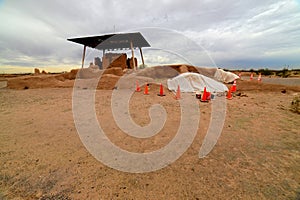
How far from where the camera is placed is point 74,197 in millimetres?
1620

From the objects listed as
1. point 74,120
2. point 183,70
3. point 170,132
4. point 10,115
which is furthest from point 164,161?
point 183,70

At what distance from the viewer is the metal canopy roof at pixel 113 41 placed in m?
16.1

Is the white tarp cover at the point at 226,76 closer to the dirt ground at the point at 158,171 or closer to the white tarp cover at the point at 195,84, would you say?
the white tarp cover at the point at 195,84

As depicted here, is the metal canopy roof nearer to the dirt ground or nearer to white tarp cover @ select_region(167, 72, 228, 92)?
white tarp cover @ select_region(167, 72, 228, 92)

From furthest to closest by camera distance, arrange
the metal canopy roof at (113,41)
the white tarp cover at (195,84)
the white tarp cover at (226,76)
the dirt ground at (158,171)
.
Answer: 1. the metal canopy roof at (113,41)
2. the white tarp cover at (226,76)
3. the white tarp cover at (195,84)
4. the dirt ground at (158,171)

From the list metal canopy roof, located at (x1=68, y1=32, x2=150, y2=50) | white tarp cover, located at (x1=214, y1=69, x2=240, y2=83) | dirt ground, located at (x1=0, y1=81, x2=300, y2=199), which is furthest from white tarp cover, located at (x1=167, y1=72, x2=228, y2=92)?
metal canopy roof, located at (x1=68, y1=32, x2=150, y2=50)

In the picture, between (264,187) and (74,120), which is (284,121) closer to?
(264,187)

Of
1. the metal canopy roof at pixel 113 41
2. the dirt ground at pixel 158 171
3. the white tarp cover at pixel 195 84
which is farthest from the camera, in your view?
the metal canopy roof at pixel 113 41

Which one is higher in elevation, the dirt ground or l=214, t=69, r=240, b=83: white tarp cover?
l=214, t=69, r=240, b=83: white tarp cover

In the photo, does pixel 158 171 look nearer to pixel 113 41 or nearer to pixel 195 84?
pixel 195 84

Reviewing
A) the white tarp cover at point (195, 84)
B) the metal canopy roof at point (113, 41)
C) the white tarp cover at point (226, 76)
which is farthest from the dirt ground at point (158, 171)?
the metal canopy roof at point (113, 41)

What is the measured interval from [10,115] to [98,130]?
3.36 metres

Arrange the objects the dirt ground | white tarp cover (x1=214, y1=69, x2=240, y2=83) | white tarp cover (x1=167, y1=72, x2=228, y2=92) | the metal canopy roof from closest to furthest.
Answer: the dirt ground, white tarp cover (x1=167, y1=72, x2=228, y2=92), white tarp cover (x1=214, y1=69, x2=240, y2=83), the metal canopy roof

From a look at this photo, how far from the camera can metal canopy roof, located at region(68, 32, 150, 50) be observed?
16078mm
